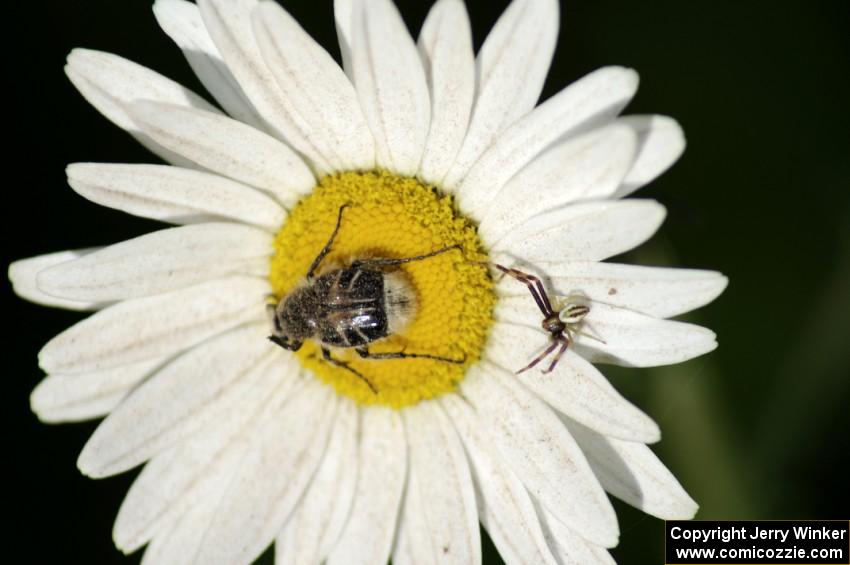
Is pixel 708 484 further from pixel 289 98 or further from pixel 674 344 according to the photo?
pixel 289 98

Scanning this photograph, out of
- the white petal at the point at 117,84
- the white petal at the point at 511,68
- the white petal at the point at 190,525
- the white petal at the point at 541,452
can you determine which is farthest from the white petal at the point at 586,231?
the white petal at the point at 190,525

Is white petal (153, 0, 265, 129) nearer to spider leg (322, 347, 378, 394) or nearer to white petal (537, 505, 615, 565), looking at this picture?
spider leg (322, 347, 378, 394)

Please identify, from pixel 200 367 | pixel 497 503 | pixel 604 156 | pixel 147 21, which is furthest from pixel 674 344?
pixel 147 21

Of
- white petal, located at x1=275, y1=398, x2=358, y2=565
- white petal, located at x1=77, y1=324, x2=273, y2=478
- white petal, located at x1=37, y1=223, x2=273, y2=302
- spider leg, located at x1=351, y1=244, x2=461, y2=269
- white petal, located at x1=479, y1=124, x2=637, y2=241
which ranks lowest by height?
white petal, located at x1=275, y1=398, x2=358, y2=565

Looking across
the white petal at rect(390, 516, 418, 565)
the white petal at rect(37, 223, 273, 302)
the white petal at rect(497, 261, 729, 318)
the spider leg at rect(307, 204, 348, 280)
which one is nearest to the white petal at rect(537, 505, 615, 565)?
the white petal at rect(390, 516, 418, 565)

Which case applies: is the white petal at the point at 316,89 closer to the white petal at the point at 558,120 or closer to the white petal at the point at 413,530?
the white petal at the point at 558,120
